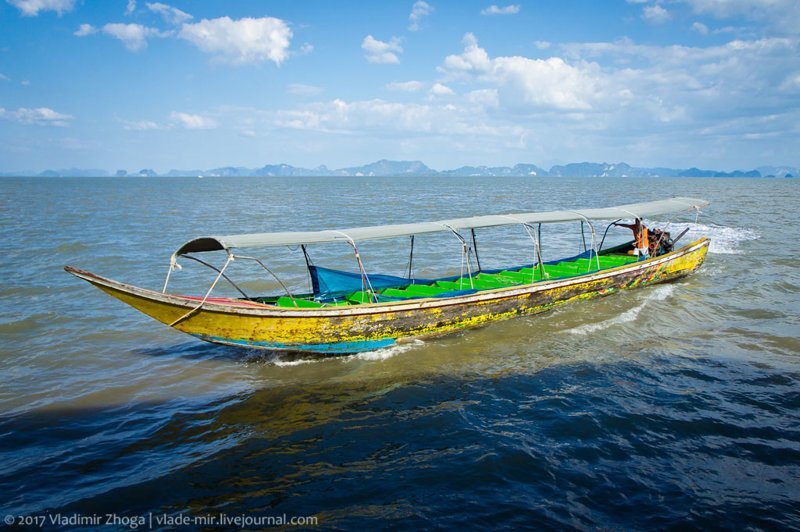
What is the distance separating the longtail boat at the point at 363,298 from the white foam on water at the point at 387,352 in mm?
175

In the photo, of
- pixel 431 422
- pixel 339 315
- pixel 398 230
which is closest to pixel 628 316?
pixel 398 230

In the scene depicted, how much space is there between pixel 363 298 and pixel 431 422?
3.99 meters

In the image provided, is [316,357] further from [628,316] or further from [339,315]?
[628,316]

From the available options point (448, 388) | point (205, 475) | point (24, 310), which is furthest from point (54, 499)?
point (24, 310)

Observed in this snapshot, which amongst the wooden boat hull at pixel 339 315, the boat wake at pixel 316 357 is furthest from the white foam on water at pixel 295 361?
the wooden boat hull at pixel 339 315

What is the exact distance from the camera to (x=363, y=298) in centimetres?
1103

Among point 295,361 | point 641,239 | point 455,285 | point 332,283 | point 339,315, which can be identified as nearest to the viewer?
point 339,315

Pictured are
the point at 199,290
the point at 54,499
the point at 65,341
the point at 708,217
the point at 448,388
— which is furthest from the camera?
the point at 708,217

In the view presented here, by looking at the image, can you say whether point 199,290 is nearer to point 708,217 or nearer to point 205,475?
point 205,475

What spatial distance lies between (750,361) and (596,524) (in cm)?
654

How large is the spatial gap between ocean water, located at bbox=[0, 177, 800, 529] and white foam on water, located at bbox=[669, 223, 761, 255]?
353 inches

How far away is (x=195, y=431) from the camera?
24.8 feet

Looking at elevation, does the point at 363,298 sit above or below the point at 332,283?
below

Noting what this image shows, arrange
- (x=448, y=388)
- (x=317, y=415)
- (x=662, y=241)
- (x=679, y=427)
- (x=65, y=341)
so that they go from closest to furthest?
(x=679, y=427), (x=317, y=415), (x=448, y=388), (x=65, y=341), (x=662, y=241)
